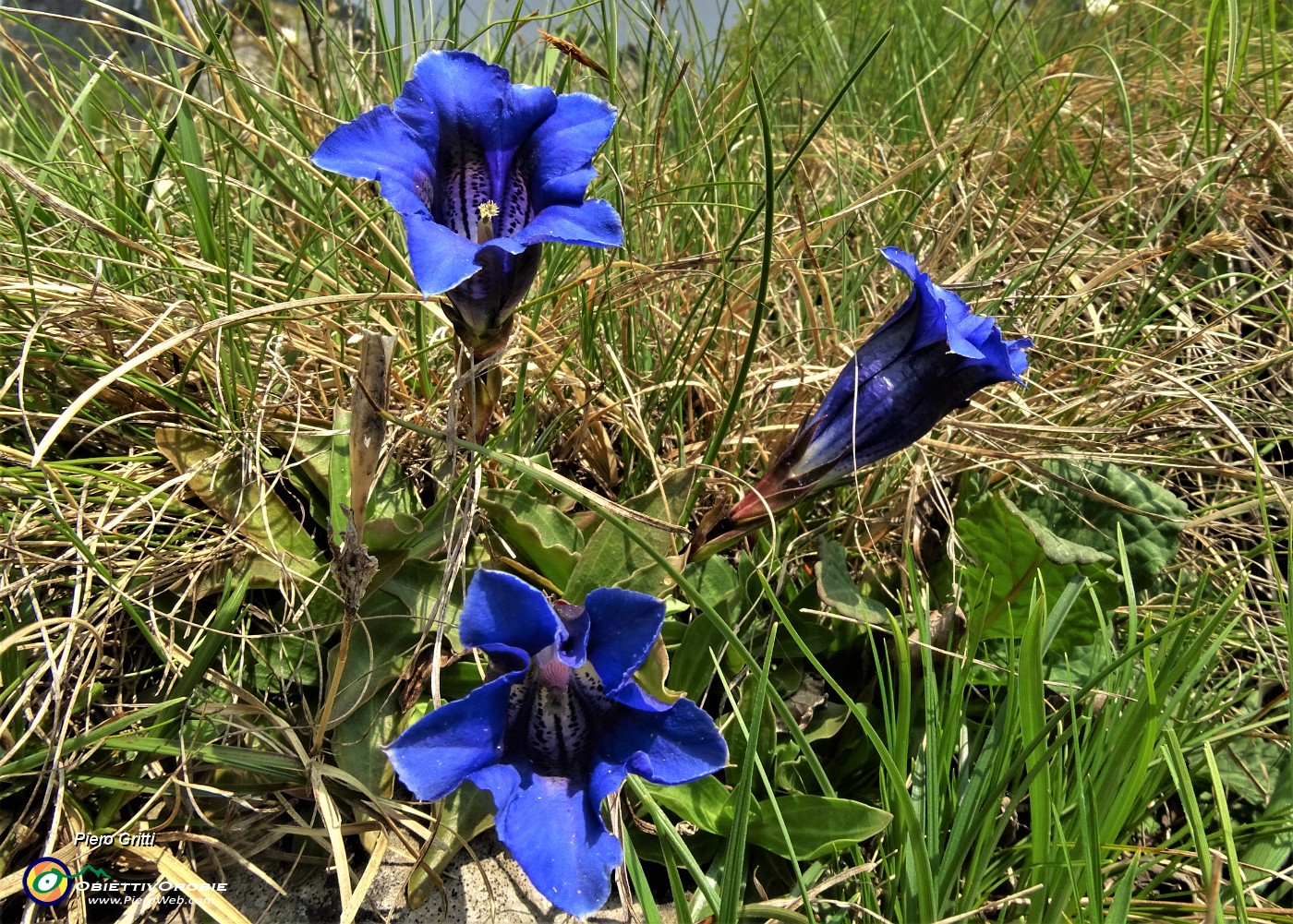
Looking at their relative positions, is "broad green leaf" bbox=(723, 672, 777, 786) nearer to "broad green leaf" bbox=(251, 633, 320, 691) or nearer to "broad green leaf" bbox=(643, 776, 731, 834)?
"broad green leaf" bbox=(643, 776, 731, 834)

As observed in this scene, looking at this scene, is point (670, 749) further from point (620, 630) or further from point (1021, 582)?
point (1021, 582)

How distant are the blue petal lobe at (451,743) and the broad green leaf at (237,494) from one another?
0.49 metres

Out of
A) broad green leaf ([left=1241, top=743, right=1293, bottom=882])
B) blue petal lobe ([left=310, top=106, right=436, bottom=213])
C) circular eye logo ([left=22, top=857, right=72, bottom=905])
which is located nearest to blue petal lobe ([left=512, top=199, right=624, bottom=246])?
blue petal lobe ([left=310, top=106, right=436, bottom=213])

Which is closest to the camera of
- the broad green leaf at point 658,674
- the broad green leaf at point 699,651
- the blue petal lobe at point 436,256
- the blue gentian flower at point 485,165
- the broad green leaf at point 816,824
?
the blue petal lobe at point 436,256

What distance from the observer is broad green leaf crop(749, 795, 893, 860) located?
1189 millimetres

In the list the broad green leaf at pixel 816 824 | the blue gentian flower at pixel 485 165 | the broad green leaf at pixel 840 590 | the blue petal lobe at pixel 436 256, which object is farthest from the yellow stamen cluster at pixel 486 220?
the broad green leaf at pixel 816 824

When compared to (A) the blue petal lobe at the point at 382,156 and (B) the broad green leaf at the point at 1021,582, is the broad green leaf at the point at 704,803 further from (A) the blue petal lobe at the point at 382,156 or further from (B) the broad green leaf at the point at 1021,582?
(A) the blue petal lobe at the point at 382,156

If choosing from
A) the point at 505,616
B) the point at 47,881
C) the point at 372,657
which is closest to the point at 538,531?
the point at 372,657

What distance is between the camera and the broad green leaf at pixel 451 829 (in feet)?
4.03

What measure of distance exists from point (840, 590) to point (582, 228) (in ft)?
2.47

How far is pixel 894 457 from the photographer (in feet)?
5.97

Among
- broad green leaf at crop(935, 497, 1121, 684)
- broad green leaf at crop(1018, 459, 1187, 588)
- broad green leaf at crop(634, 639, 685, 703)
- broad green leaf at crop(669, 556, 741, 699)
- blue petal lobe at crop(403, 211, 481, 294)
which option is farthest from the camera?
broad green leaf at crop(1018, 459, 1187, 588)

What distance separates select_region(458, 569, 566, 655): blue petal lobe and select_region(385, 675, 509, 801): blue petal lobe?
49 mm

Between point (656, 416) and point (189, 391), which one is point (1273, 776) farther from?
point (189, 391)
